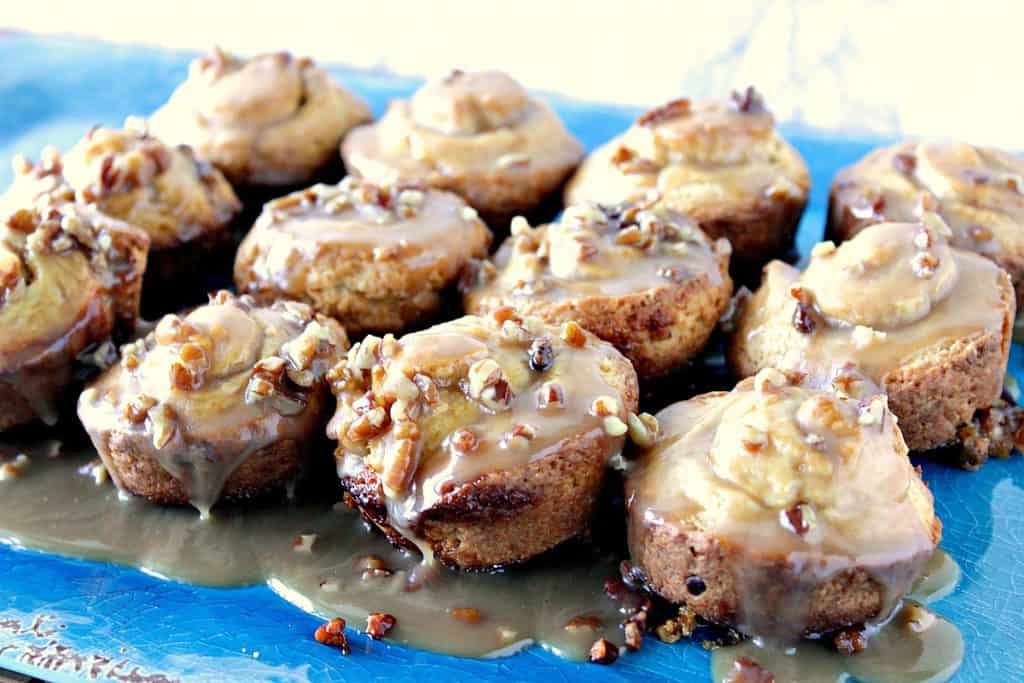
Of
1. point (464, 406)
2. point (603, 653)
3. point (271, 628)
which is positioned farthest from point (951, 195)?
point (271, 628)

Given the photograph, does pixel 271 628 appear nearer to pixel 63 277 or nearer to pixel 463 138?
pixel 63 277

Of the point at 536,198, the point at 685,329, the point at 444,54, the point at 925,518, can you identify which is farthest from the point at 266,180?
the point at 444,54

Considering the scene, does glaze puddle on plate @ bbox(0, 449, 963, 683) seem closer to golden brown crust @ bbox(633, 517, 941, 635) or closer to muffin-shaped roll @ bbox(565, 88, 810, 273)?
golden brown crust @ bbox(633, 517, 941, 635)

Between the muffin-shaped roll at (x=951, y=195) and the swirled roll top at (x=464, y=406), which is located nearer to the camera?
the swirled roll top at (x=464, y=406)

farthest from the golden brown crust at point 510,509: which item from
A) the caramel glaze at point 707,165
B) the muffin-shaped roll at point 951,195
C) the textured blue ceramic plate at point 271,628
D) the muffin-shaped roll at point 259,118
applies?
the muffin-shaped roll at point 259,118

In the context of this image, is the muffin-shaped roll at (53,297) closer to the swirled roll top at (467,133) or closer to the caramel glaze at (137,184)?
the caramel glaze at (137,184)

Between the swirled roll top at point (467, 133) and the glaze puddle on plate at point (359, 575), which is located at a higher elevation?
the swirled roll top at point (467, 133)

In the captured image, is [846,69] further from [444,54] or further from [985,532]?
[985,532]
